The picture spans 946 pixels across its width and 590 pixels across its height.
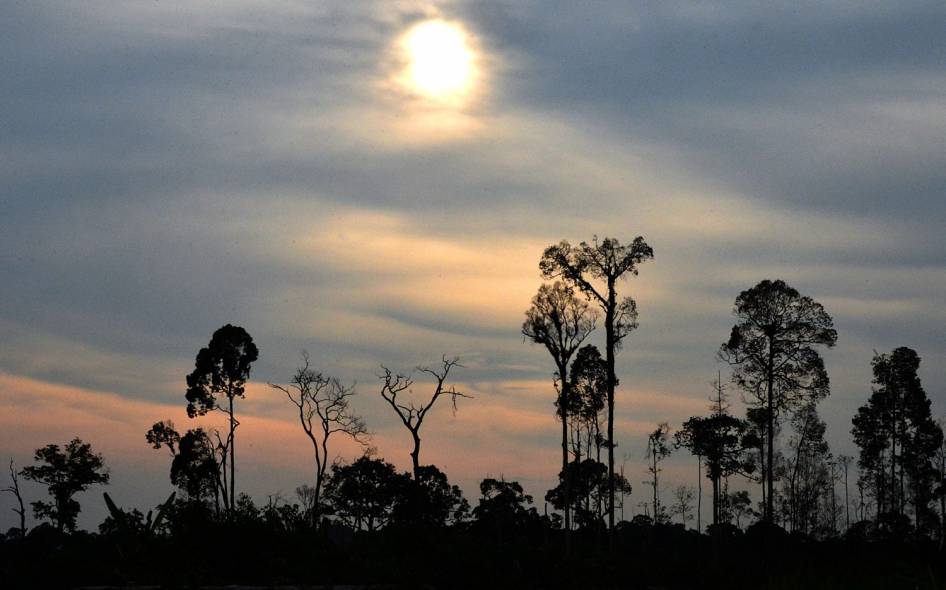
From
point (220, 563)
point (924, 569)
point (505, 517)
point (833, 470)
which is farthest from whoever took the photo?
point (833, 470)

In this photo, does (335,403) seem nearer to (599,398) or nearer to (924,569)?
(599,398)

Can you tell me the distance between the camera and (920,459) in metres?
74.9

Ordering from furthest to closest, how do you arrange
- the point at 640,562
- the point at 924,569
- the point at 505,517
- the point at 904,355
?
the point at 904,355 < the point at 505,517 < the point at 640,562 < the point at 924,569

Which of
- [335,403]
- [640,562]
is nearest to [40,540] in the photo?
[640,562]

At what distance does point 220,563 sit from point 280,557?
77 cm

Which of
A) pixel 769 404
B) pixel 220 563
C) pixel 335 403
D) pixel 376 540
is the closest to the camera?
pixel 220 563

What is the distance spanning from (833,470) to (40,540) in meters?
101

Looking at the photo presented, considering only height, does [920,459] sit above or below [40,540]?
above

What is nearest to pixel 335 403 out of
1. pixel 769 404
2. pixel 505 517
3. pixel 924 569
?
pixel 505 517

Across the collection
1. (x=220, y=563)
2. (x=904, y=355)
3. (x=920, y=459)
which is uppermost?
(x=904, y=355)

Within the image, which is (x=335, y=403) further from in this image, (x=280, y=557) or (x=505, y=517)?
(x=280, y=557)

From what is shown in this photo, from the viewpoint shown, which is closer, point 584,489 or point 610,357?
point 610,357

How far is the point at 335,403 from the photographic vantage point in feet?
204

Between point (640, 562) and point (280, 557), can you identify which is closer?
point (280, 557)
